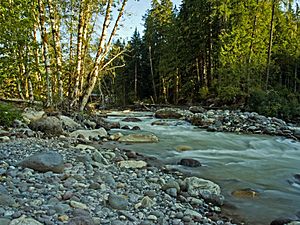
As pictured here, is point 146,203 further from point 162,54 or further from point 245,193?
point 162,54

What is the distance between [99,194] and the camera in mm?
3863

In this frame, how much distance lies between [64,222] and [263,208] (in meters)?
3.15

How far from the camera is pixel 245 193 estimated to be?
5266 mm

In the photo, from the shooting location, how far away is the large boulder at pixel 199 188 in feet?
15.8

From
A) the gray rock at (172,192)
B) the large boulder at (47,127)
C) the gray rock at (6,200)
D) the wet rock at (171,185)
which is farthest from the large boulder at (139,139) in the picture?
the gray rock at (6,200)

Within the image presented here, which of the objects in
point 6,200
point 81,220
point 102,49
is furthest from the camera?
point 102,49

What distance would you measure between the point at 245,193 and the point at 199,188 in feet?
3.00

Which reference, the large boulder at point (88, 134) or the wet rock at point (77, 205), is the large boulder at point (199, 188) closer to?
the wet rock at point (77, 205)

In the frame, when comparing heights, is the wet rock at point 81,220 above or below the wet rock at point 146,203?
above

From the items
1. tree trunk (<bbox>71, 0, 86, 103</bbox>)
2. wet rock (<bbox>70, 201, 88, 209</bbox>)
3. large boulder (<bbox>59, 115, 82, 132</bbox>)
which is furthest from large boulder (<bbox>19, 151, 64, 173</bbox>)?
tree trunk (<bbox>71, 0, 86, 103</bbox>)

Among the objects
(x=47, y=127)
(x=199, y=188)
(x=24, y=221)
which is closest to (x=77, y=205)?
(x=24, y=221)

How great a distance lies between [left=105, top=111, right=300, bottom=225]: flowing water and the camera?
485cm

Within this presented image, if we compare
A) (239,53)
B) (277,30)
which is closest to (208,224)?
(239,53)

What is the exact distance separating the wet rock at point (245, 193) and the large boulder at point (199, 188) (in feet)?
1.26
